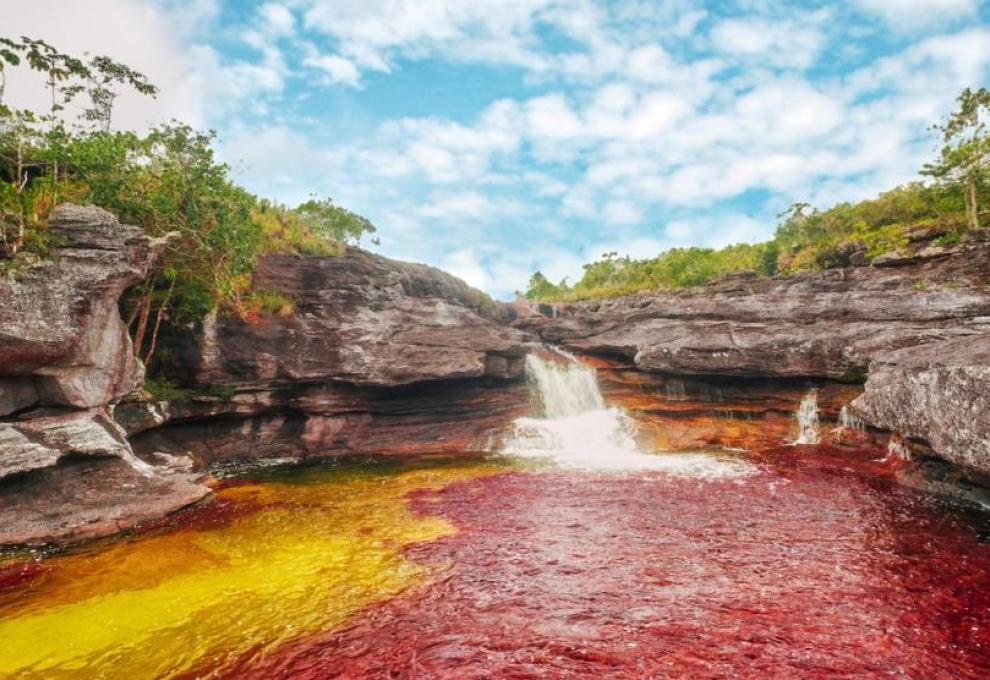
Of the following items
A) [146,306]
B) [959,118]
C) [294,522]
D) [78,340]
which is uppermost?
[959,118]

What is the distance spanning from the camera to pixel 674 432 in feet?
89.8

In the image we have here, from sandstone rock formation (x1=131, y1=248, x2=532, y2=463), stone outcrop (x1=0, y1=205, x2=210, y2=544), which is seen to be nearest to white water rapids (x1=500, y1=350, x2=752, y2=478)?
sandstone rock formation (x1=131, y1=248, x2=532, y2=463)

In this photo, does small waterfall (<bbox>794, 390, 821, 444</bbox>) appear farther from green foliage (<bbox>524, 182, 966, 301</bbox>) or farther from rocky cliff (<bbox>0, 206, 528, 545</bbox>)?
rocky cliff (<bbox>0, 206, 528, 545</bbox>)

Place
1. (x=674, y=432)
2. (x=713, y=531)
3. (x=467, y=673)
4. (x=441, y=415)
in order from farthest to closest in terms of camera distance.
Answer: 1. (x=441, y=415)
2. (x=674, y=432)
3. (x=713, y=531)
4. (x=467, y=673)

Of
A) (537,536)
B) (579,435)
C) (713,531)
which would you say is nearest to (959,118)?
(579,435)

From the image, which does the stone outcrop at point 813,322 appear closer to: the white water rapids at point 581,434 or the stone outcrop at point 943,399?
the white water rapids at point 581,434

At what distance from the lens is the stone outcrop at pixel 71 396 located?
13.4 metres

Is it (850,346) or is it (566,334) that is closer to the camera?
(850,346)

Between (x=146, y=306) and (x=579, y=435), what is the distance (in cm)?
2172

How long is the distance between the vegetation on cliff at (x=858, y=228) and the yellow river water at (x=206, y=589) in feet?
104

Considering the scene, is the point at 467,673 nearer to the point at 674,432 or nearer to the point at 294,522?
the point at 294,522

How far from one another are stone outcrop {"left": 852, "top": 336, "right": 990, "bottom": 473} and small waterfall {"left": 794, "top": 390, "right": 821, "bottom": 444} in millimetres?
8173

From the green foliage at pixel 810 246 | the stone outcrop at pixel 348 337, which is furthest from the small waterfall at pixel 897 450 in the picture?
the stone outcrop at pixel 348 337

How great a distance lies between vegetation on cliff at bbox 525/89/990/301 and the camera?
103 feet
